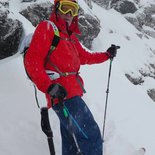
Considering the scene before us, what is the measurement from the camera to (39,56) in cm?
428

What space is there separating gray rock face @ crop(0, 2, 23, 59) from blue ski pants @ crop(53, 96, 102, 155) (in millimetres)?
3928

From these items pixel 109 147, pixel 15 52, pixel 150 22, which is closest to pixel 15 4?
pixel 15 52

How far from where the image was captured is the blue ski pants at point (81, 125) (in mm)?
4477

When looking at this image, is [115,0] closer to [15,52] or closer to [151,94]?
[151,94]

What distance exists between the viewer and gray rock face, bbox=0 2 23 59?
806 centimetres

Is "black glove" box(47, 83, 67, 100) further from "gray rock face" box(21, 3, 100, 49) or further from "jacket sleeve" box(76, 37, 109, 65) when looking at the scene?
"gray rock face" box(21, 3, 100, 49)

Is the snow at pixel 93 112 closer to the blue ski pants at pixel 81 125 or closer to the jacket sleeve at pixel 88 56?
the blue ski pants at pixel 81 125

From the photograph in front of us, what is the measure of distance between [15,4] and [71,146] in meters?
7.94

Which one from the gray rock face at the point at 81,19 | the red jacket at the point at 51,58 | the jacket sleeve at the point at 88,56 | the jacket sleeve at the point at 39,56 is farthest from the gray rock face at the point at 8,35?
the jacket sleeve at the point at 39,56

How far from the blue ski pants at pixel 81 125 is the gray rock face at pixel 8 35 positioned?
12.9ft

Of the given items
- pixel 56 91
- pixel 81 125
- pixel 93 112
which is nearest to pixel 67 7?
pixel 56 91

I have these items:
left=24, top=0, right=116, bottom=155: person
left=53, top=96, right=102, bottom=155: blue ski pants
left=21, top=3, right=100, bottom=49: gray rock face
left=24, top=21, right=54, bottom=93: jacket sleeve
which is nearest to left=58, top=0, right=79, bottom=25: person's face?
left=24, top=0, right=116, bottom=155: person

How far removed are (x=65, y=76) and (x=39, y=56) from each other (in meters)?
0.46

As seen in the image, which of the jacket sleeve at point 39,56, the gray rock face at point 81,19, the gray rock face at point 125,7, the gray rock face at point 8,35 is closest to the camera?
the jacket sleeve at point 39,56
